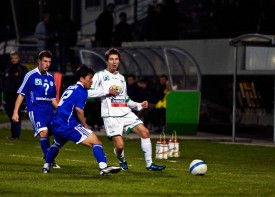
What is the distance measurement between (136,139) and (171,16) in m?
8.93

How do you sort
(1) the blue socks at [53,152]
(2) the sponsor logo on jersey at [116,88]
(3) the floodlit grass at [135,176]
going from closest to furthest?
(3) the floodlit grass at [135,176] < (1) the blue socks at [53,152] < (2) the sponsor logo on jersey at [116,88]

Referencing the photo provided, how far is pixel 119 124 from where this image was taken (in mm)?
18562

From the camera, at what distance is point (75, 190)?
14961 millimetres

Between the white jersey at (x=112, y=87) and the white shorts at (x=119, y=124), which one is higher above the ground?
the white jersey at (x=112, y=87)

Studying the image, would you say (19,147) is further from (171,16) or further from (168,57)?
(171,16)

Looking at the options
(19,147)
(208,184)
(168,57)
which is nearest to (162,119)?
(168,57)

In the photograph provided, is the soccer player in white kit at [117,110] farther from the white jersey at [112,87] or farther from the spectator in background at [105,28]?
the spectator in background at [105,28]

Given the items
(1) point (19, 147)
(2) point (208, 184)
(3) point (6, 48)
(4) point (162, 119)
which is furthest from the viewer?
(3) point (6, 48)

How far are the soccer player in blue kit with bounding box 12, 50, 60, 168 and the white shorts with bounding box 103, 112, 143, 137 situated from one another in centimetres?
134

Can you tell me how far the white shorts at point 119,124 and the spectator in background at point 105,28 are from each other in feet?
64.5

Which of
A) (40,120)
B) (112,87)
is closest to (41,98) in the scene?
(40,120)

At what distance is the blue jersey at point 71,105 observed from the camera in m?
17.0

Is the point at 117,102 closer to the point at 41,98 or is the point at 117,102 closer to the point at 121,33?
the point at 41,98

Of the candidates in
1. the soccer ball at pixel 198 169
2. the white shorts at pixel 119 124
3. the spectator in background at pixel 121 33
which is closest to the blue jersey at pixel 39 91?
the white shorts at pixel 119 124
